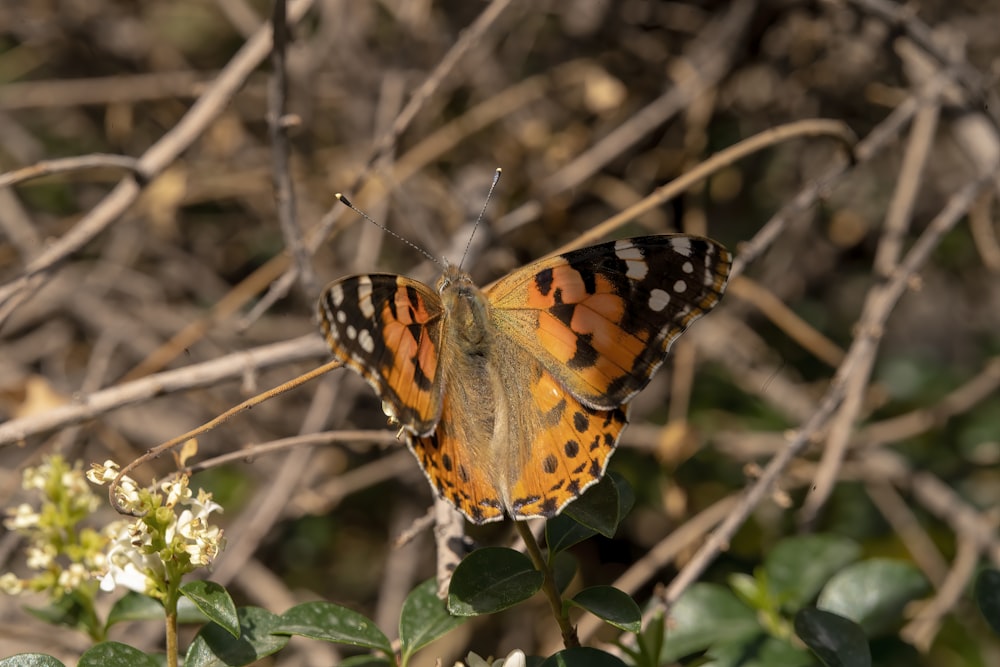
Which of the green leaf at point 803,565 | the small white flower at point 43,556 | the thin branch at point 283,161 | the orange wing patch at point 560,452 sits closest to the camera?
the orange wing patch at point 560,452

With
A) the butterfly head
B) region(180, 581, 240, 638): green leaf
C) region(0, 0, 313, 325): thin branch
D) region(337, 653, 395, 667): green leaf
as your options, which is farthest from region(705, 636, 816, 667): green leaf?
region(0, 0, 313, 325): thin branch

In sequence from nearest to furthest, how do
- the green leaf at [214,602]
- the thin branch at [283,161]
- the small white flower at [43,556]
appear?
the green leaf at [214,602] → the small white flower at [43,556] → the thin branch at [283,161]

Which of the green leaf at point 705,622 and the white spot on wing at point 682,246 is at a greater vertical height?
the white spot on wing at point 682,246

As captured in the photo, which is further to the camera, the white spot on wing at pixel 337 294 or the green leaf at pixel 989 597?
the green leaf at pixel 989 597

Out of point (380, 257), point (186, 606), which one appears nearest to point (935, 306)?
point (380, 257)

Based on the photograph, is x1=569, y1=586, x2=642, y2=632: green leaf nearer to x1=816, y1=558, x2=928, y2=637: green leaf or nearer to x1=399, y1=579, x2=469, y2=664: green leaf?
x1=399, y1=579, x2=469, y2=664: green leaf

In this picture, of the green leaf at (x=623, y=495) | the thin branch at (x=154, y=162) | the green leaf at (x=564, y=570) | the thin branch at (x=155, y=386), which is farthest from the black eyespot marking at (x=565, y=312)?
the thin branch at (x=154, y=162)

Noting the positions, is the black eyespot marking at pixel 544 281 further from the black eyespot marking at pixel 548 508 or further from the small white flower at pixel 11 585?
the small white flower at pixel 11 585
